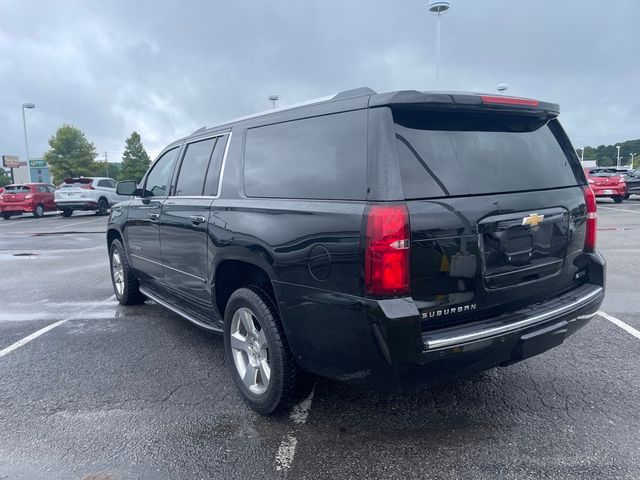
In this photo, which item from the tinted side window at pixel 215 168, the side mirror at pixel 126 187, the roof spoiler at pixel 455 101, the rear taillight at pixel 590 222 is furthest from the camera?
the side mirror at pixel 126 187

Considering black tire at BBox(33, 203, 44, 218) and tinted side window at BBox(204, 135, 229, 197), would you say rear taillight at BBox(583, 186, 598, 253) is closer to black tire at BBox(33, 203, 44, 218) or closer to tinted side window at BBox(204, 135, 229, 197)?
tinted side window at BBox(204, 135, 229, 197)

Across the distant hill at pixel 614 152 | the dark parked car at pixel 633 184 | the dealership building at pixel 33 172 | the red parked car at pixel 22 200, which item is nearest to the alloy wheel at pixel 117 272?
the red parked car at pixel 22 200

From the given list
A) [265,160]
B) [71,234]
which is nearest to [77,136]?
[71,234]

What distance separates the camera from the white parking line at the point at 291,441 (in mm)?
2768

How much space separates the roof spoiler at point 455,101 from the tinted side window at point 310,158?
0.54 feet

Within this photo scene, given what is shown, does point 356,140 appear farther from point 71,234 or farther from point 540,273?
point 71,234

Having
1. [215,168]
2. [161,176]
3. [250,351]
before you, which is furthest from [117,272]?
[250,351]

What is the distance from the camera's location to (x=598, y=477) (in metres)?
2.55

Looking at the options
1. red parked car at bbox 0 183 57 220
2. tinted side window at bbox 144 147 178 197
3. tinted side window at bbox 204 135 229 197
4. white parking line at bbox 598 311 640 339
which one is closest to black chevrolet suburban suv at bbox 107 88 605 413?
tinted side window at bbox 204 135 229 197

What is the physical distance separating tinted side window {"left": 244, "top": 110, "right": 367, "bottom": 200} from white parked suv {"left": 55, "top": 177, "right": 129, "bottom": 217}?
20.4 meters

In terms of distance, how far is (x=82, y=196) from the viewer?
2256cm

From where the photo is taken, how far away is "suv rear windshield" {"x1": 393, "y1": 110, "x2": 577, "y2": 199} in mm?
2635

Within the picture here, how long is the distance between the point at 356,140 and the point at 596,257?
6.49 ft

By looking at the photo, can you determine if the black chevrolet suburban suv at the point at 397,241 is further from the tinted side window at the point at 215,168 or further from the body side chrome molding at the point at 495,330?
the tinted side window at the point at 215,168
